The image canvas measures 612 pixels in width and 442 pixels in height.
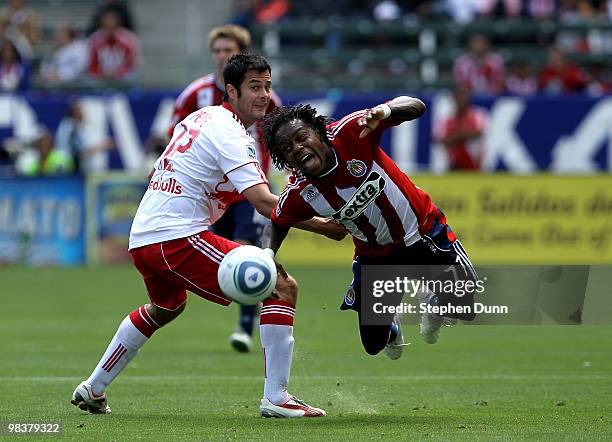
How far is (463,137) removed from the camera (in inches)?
824

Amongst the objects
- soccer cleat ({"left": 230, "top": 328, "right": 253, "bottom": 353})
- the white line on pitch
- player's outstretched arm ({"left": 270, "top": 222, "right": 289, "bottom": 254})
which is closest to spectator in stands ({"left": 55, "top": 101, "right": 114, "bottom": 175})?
soccer cleat ({"left": 230, "top": 328, "right": 253, "bottom": 353})

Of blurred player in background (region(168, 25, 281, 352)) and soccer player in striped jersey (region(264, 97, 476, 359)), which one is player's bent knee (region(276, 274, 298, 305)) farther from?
blurred player in background (region(168, 25, 281, 352))

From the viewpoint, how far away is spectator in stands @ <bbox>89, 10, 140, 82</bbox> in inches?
893

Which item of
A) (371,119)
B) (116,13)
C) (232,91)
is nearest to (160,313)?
(232,91)

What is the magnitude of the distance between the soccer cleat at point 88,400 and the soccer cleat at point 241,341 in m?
3.38

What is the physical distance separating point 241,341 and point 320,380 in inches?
74.5

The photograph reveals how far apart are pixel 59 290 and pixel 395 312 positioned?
9.21m

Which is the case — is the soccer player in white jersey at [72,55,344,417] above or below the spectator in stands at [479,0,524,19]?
below

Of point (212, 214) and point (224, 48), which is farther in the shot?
point (224, 48)

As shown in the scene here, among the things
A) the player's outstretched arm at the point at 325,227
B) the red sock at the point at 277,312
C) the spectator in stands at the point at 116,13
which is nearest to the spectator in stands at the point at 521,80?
the spectator in stands at the point at 116,13

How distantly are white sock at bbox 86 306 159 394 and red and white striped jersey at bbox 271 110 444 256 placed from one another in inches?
43.1

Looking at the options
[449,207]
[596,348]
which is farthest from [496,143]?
[596,348]

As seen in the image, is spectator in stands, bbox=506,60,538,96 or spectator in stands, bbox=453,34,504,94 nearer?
spectator in stands, bbox=453,34,504,94

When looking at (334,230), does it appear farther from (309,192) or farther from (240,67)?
(240,67)
